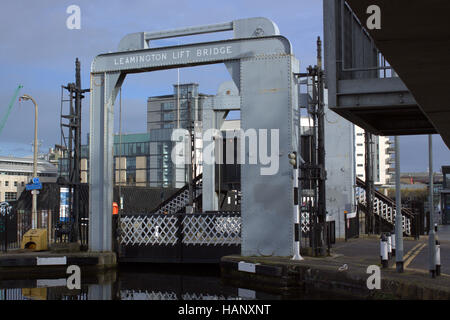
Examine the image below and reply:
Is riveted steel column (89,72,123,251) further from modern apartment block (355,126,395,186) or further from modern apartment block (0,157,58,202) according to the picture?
modern apartment block (355,126,395,186)

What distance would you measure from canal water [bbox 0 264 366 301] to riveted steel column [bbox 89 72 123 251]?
4.92ft

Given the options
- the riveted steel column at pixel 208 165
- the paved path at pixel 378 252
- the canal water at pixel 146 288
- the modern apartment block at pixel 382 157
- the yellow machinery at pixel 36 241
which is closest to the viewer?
the canal water at pixel 146 288

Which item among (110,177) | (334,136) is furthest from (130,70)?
(334,136)

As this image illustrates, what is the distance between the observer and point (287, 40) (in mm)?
17391

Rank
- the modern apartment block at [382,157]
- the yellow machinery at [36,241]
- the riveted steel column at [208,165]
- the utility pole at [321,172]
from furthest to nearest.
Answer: the modern apartment block at [382,157] < the riveted steel column at [208,165] < the yellow machinery at [36,241] < the utility pole at [321,172]

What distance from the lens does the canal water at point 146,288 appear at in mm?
14375

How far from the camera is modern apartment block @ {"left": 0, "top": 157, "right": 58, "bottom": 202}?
373 feet

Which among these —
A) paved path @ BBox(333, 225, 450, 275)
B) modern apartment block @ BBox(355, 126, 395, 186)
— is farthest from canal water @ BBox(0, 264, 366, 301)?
modern apartment block @ BBox(355, 126, 395, 186)

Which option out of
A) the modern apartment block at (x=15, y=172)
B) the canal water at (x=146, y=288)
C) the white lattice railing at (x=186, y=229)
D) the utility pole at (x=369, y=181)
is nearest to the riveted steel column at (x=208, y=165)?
the utility pole at (x=369, y=181)

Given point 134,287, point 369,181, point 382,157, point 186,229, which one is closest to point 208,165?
point 369,181

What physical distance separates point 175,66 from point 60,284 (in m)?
8.19

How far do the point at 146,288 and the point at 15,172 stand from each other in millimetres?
124635

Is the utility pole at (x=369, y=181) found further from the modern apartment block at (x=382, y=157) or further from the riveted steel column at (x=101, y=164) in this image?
the modern apartment block at (x=382, y=157)

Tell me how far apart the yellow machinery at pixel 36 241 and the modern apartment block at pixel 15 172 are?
3603 inches
